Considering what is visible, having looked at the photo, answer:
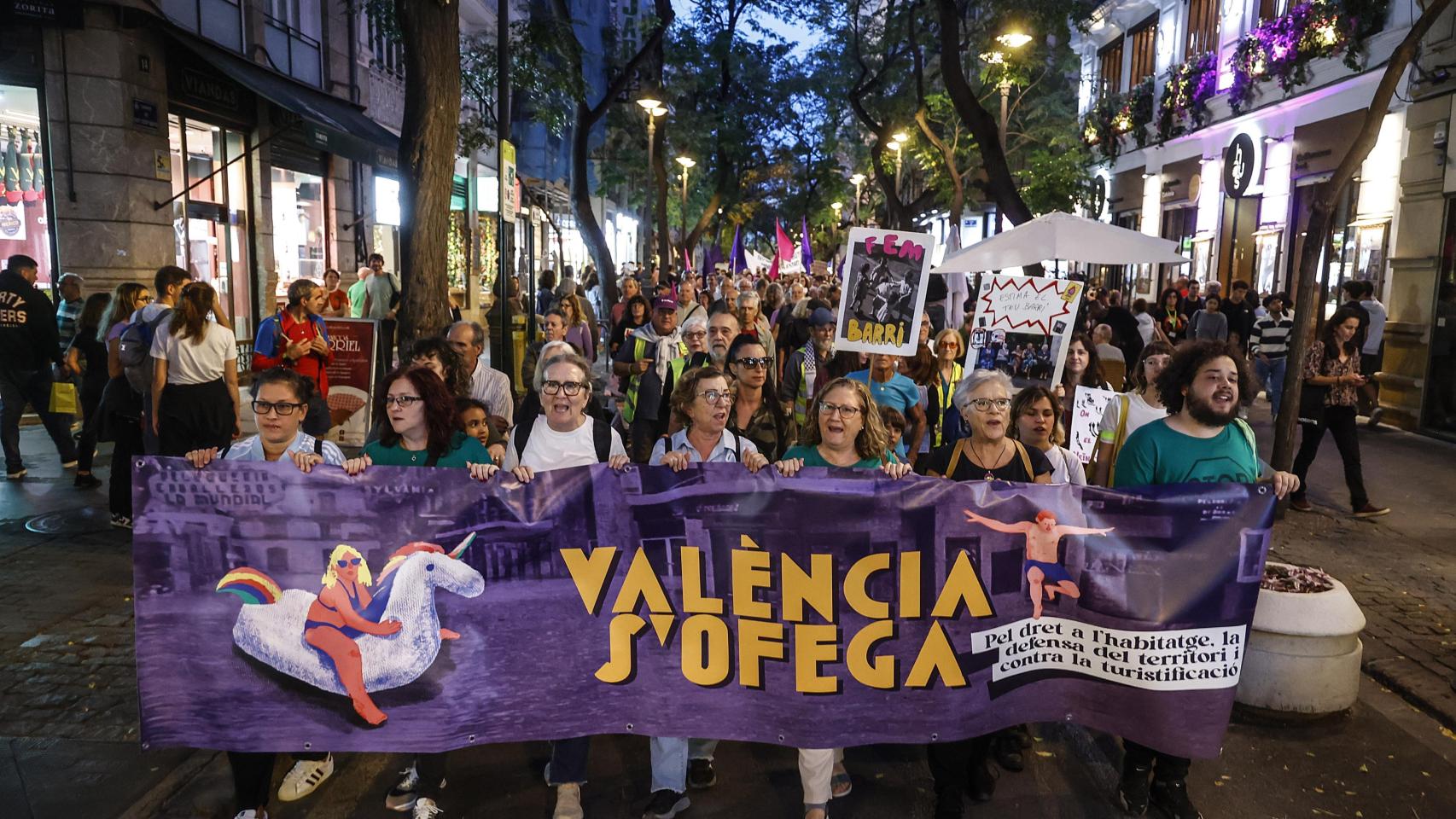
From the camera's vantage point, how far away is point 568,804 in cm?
416

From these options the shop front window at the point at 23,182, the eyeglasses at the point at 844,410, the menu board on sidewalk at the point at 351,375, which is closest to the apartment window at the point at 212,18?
the shop front window at the point at 23,182

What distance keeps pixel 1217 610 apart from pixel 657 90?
68.1 ft

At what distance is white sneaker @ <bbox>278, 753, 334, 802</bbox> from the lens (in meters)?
4.34

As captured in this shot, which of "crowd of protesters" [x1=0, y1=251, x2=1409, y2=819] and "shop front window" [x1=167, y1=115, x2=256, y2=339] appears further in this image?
"shop front window" [x1=167, y1=115, x2=256, y2=339]

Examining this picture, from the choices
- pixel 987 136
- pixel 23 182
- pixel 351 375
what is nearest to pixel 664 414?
pixel 351 375

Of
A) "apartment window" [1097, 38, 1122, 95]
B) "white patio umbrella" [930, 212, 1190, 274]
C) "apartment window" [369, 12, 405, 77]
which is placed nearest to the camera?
"white patio umbrella" [930, 212, 1190, 274]

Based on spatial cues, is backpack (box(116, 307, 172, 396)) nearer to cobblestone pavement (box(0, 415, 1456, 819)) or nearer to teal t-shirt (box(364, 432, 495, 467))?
cobblestone pavement (box(0, 415, 1456, 819))

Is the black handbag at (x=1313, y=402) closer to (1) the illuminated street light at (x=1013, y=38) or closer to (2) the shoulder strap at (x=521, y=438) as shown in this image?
(2) the shoulder strap at (x=521, y=438)

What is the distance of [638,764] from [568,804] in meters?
0.64

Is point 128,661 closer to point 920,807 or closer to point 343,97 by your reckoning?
point 920,807

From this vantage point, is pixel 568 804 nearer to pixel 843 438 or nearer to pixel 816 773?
pixel 816 773

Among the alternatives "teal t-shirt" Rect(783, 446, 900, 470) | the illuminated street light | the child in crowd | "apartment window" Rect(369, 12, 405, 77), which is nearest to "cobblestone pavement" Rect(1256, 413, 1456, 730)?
the child in crowd

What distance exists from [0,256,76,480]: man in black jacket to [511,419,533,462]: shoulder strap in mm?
6741

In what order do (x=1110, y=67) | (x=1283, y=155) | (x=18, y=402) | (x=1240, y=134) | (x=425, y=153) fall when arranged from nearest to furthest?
(x=425, y=153)
(x=18, y=402)
(x=1283, y=155)
(x=1240, y=134)
(x=1110, y=67)
